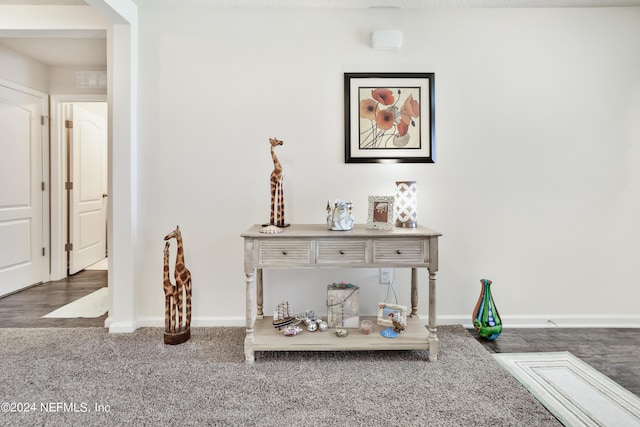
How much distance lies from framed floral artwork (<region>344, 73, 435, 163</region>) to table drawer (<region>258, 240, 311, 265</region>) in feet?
2.72

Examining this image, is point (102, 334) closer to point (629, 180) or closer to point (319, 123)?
point (319, 123)

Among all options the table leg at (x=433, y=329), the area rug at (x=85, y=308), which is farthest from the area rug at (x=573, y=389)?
the area rug at (x=85, y=308)

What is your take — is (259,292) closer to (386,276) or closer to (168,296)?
(168,296)

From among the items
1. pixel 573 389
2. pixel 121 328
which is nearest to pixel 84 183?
pixel 121 328

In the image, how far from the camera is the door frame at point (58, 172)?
3635 mm

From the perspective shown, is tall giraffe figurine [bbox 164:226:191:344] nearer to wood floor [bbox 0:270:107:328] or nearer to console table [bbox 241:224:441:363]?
console table [bbox 241:224:441:363]

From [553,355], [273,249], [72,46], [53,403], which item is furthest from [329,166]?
[72,46]

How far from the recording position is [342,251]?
1.94 metres

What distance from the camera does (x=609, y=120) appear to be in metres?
2.47

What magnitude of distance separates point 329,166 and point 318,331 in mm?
1147

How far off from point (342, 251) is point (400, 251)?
0.33 metres

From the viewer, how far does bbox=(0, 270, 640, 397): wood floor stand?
1911 millimetres

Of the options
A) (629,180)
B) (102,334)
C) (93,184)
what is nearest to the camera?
(102,334)

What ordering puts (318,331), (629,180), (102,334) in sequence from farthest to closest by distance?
1. (629,180)
2. (102,334)
3. (318,331)
